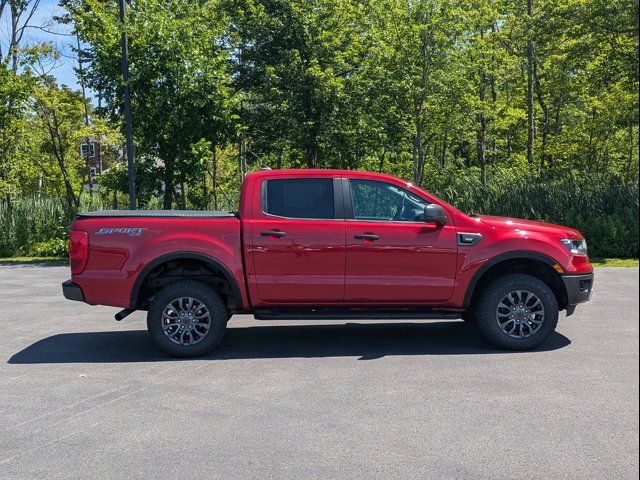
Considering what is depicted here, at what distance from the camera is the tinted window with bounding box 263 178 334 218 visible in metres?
6.52

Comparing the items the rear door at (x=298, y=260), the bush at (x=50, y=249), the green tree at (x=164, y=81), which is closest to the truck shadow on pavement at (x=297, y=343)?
the rear door at (x=298, y=260)

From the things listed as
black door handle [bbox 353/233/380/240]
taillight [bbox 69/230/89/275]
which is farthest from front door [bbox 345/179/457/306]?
taillight [bbox 69/230/89/275]

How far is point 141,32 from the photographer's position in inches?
643

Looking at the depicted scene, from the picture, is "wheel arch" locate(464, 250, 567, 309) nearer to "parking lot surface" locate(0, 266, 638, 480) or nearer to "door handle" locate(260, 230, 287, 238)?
"parking lot surface" locate(0, 266, 638, 480)

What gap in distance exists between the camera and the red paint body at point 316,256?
6297 millimetres

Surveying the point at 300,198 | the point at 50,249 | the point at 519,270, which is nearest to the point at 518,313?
the point at 519,270

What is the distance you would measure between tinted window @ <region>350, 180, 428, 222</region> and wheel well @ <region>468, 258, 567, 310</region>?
101cm

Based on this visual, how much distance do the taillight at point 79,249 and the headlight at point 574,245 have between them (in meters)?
5.06

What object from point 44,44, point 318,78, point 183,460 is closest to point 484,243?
point 183,460

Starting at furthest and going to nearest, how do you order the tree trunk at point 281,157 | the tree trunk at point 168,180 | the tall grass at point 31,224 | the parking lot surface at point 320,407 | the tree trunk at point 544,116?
the tree trunk at point 544,116, the tree trunk at point 281,157, the tall grass at point 31,224, the tree trunk at point 168,180, the parking lot surface at point 320,407

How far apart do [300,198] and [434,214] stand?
4.82 feet

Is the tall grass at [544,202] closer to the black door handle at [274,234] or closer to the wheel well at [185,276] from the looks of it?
the black door handle at [274,234]

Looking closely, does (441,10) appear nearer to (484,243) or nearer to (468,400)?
(484,243)

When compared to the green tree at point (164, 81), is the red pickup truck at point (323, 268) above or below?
below
